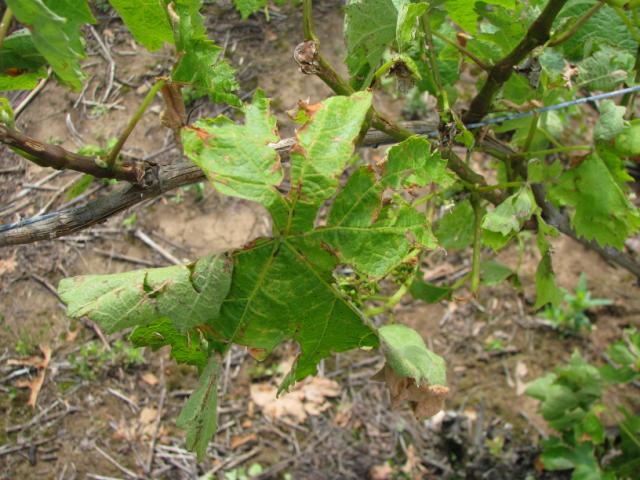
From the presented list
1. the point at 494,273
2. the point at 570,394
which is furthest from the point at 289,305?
the point at 570,394

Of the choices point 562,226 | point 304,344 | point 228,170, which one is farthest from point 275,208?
point 562,226

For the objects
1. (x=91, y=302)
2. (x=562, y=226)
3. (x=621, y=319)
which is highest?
(x=91, y=302)

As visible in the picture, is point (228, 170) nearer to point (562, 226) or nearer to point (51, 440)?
point (562, 226)

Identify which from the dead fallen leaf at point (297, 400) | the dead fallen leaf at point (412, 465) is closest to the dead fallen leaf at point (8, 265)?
the dead fallen leaf at point (297, 400)

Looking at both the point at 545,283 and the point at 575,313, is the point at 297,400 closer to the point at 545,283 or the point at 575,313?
the point at 575,313

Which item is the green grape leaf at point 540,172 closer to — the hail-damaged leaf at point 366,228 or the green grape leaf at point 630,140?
the green grape leaf at point 630,140

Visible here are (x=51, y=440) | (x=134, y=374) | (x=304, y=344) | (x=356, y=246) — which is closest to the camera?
(x=356, y=246)
